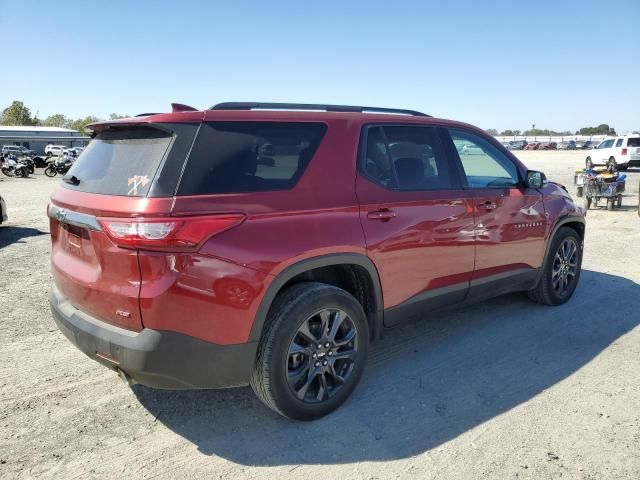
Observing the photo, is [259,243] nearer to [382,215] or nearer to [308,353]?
[308,353]

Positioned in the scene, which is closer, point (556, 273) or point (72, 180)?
point (72, 180)

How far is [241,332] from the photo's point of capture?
2.64 m

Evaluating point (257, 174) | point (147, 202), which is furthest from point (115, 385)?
point (257, 174)

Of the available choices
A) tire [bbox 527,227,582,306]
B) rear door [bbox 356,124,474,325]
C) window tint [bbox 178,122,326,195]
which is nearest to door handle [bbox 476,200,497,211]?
rear door [bbox 356,124,474,325]

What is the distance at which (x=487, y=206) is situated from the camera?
13.2 ft

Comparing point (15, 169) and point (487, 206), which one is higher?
point (487, 206)

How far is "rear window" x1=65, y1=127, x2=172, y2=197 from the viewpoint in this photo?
2.57 m

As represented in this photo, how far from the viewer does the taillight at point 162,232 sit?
2398mm

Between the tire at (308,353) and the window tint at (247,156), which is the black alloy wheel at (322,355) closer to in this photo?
the tire at (308,353)

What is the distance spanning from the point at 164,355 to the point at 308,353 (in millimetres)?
880

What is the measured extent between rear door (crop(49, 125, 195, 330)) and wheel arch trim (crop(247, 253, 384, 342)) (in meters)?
0.62

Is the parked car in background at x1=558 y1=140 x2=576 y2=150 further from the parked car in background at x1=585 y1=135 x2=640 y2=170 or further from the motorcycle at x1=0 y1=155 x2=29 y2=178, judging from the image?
the motorcycle at x1=0 y1=155 x2=29 y2=178

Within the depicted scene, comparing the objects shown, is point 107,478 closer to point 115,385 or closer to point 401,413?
point 115,385

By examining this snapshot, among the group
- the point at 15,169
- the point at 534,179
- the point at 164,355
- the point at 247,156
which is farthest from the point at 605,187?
the point at 15,169
